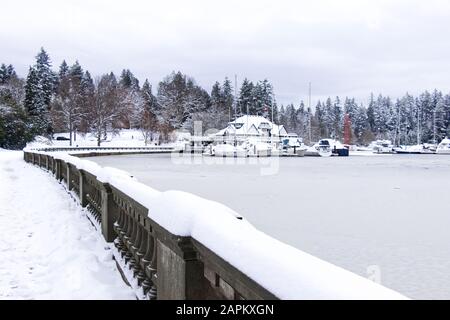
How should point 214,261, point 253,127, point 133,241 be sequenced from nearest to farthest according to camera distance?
point 214,261
point 133,241
point 253,127

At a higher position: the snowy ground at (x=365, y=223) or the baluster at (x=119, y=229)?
the baluster at (x=119, y=229)

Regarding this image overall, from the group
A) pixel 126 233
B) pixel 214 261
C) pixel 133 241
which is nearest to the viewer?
pixel 214 261

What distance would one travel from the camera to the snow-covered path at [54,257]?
533 centimetres

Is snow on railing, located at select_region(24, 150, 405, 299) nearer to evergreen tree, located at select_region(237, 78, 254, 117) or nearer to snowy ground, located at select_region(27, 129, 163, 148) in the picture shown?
snowy ground, located at select_region(27, 129, 163, 148)

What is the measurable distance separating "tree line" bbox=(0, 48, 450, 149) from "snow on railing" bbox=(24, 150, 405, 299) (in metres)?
61.5

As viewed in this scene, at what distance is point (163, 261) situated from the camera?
12.2ft

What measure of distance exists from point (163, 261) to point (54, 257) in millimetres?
3723

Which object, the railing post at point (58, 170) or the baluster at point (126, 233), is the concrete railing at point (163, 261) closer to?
the baluster at point (126, 233)

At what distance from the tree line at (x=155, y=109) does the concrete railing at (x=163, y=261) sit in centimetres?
5988

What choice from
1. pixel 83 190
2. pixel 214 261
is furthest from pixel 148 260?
pixel 83 190

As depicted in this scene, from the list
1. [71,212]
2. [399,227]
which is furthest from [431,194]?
[71,212]

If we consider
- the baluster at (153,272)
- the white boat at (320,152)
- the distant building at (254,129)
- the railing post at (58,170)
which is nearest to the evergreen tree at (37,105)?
the distant building at (254,129)

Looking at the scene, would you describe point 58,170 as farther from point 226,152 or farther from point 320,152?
point 320,152
